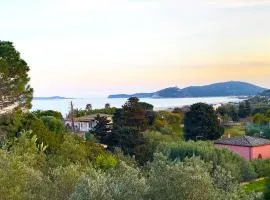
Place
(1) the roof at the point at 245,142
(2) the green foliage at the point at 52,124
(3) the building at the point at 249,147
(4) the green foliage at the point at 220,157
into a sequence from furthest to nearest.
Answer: (1) the roof at the point at 245,142, (3) the building at the point at 249,147, (2) the green foliage at the point at 52,124, (4) the green foliage at the point at 220,157

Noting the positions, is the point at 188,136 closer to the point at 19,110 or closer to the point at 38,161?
the point at 19,110

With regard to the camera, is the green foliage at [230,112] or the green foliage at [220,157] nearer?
the green foliage at [220,157]

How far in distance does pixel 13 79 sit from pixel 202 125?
34.4 m

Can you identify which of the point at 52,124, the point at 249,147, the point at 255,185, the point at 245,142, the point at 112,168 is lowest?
the point at 255,185

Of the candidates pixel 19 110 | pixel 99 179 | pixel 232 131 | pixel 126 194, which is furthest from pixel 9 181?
pixel 232 131

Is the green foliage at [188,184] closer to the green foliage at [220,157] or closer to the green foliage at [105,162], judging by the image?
the green foliage at [105,162]

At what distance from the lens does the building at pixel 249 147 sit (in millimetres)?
52875

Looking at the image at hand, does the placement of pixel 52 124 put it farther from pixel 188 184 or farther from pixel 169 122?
pixel 169 122

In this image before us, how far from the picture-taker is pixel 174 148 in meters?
44.7

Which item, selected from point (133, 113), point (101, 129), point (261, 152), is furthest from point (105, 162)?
point (261, 152)

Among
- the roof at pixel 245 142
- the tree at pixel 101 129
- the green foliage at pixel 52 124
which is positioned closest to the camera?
the green foliage at pixel 52 124

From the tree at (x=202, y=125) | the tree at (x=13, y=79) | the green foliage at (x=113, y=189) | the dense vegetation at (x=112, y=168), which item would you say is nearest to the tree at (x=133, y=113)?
the dense vegetation at (x=112, y=168)

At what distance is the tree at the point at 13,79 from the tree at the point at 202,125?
33.0 m

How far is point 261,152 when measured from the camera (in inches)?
2116
